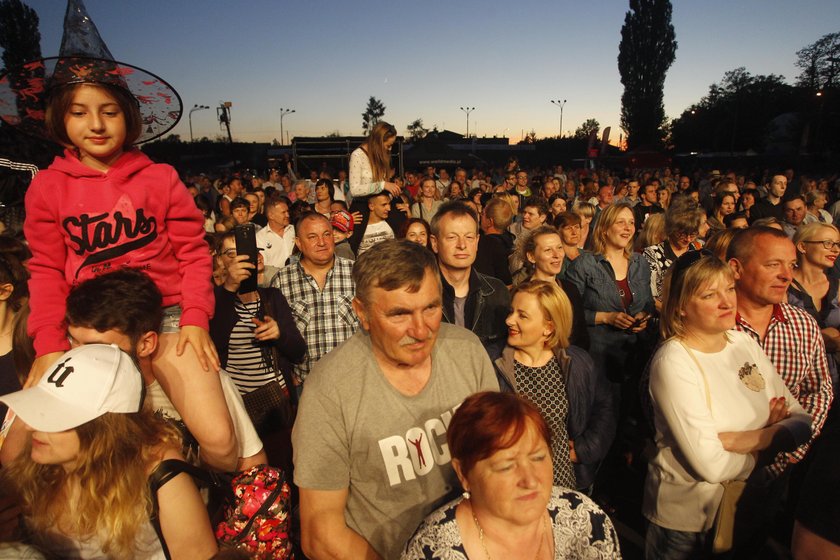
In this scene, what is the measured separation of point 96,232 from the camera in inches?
86.1

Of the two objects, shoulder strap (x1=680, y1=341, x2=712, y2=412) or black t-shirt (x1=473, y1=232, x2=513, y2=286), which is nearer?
shoulder strap (x1=680, y1=341, x2=712, y2=412)

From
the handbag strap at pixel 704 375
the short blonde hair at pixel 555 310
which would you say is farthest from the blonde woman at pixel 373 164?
the handbag strap at pixel 704 375

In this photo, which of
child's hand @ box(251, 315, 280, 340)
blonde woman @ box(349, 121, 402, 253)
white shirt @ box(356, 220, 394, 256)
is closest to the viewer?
child's hand @ box(251, 315, 280, 340)

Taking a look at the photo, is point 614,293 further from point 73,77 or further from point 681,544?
point 73,77

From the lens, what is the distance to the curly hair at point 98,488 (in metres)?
1.62

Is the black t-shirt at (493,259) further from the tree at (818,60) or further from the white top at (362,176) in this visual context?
the tree at (818,60)

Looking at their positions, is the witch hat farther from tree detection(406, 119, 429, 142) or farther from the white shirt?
tree detection(406, 119, 429, 142)

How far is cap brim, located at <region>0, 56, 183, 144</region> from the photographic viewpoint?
2.08 meters

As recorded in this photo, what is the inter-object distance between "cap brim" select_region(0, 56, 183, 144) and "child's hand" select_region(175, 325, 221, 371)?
3.35ft

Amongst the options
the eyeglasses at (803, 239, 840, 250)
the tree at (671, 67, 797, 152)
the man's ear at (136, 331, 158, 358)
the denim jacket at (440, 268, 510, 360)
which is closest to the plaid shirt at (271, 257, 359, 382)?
the denim jacket at (440, 268, 510, 360)

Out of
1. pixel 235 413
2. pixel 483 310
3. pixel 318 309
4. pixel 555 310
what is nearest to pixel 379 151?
pixel 318 309

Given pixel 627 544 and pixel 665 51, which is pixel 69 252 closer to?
pixel 627 544

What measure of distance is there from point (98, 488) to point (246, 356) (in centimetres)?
222

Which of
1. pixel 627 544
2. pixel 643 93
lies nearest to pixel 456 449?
pixel 627 544
